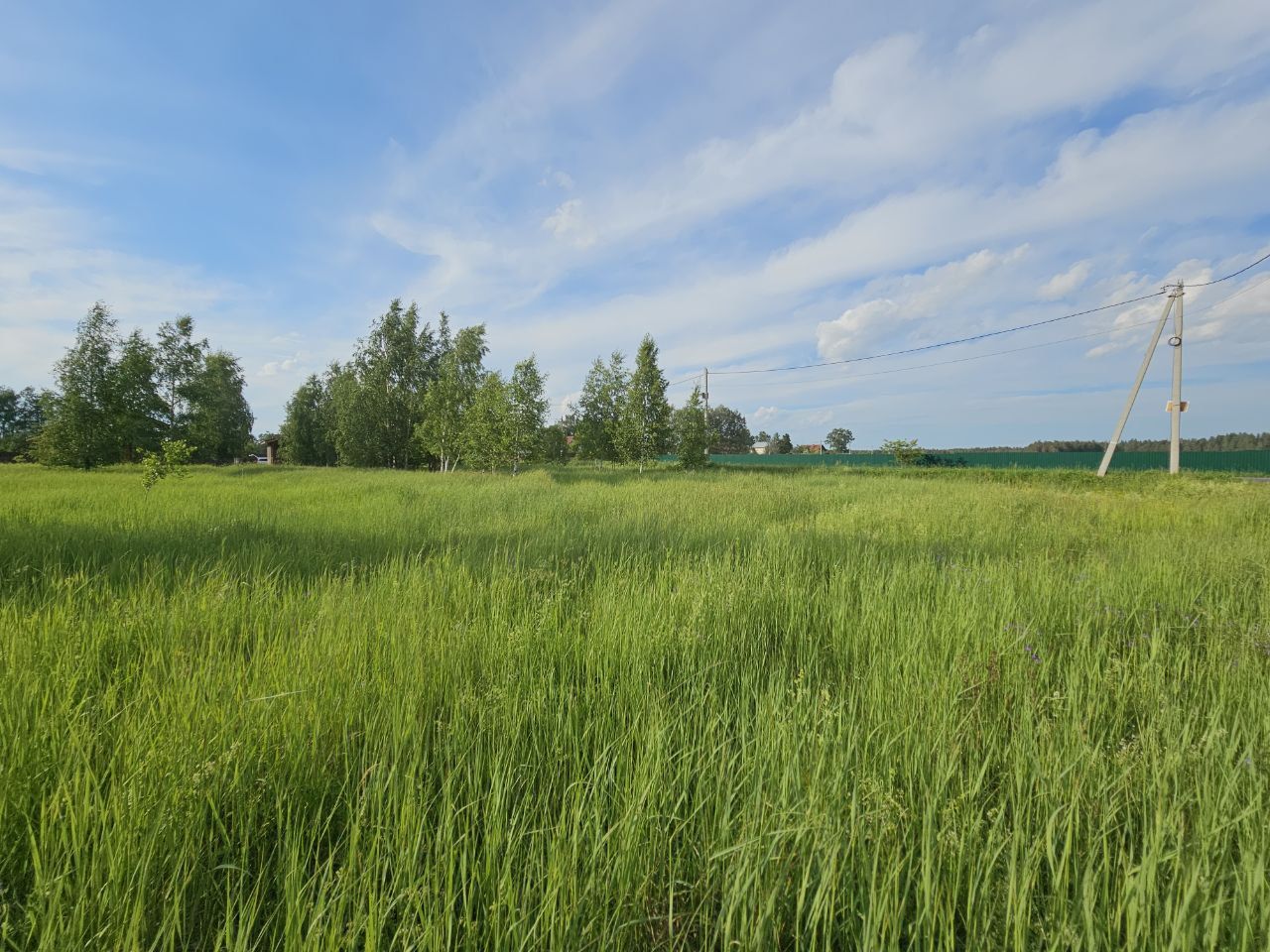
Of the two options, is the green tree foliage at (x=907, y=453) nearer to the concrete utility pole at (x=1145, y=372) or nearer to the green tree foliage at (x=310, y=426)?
the concrete utility pole at (x=1145, y=372)

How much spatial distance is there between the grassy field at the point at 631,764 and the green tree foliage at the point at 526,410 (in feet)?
64.4

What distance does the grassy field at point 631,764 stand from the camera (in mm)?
1003

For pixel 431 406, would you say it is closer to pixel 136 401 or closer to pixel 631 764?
pixel 136 401

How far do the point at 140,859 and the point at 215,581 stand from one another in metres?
2.75

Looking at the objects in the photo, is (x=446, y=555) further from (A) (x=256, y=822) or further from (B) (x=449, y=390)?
(B) (x=449, y=390)

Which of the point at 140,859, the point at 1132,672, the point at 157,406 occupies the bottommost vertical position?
the point at 1132,672

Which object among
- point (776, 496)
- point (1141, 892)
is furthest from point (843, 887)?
point (776, 496)

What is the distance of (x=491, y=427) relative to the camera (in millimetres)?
24062

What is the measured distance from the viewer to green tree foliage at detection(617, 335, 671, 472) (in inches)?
1139

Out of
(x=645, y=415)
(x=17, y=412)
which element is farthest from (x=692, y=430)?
(x=17, y=412)

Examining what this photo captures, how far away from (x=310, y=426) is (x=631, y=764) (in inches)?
2309

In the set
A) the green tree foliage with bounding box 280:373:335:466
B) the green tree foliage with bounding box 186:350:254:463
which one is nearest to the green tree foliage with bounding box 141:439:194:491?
the green tree foliage with bounding box 186:350:254:463

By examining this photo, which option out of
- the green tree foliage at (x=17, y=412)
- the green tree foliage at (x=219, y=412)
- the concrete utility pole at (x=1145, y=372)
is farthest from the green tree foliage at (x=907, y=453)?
the green tree foliage at (x=17, y=412)

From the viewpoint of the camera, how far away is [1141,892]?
0.99m
